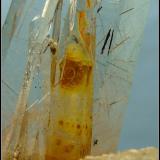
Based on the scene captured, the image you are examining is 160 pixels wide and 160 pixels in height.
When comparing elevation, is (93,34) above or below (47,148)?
above

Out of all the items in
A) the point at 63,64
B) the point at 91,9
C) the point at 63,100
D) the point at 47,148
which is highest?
the point at 91,9

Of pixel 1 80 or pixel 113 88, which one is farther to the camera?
pixel 113 88

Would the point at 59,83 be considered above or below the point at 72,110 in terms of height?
above

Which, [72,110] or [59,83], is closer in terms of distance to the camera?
[72,110]

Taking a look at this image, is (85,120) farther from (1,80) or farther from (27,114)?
(1,80)

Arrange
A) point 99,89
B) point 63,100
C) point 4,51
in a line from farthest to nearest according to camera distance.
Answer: point 99,89, point 4,51, point 63,100

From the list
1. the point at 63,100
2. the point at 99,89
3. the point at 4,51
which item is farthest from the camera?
the point at 99,89

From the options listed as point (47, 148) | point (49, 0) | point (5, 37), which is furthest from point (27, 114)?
point (49, 0)

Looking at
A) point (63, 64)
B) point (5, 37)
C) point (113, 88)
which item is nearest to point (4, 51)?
point (5, 37)
